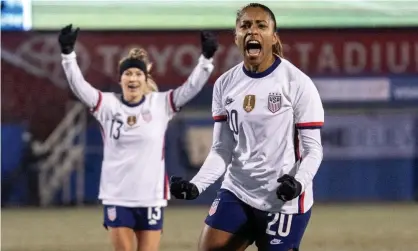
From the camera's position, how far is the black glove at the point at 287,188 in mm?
5309

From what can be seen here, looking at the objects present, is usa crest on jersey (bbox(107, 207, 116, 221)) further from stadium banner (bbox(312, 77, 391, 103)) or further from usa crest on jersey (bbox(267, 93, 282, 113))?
stadium banner (bbox(312, 77, 391, 103))

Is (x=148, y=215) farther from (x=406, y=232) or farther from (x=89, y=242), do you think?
(x=406, y=232)

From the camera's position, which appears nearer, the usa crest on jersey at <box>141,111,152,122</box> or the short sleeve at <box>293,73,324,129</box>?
the short sleeve at <box>293,73,324,129</box>

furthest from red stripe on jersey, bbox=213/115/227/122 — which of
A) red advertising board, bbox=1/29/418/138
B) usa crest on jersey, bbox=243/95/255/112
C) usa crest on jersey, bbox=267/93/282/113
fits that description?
red advertising board, bbox=1/29/418/138

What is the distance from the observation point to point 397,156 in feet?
61.1

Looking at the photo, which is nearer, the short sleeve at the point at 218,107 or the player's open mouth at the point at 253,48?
the player's open mouth at the point at 253,48

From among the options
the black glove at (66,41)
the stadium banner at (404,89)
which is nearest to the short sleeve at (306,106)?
the black glove at (66,41)

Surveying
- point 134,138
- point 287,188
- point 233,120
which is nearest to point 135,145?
point 134,138

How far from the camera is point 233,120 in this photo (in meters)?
5.84

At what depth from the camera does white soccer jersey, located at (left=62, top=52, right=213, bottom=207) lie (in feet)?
26.9

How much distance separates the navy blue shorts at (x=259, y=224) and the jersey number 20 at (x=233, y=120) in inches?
15.7

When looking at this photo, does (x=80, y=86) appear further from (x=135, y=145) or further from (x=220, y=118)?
(x=220, y=118)

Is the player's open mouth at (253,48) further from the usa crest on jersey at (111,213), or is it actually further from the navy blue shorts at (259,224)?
the usa crest on jersey at (111,213)

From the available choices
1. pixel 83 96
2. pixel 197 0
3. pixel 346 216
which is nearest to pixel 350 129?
pixel 346 216
